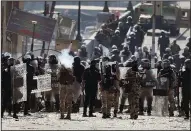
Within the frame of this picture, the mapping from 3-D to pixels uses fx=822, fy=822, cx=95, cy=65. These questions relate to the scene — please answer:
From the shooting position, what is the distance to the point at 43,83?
76.5ft

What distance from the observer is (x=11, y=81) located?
21.5m

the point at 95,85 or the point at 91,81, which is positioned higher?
the point at 91,81

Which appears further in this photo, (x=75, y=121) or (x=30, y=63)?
(x=30, y=63)

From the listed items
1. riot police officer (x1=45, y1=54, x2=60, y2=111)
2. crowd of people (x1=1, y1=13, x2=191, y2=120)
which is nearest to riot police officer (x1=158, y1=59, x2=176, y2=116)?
crowd of people (x1=1, y1=13, x2=191, y2=120)

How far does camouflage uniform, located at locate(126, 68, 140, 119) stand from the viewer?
21.8 metres

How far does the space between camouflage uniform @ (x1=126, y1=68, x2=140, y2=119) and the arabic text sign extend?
11.6 metres

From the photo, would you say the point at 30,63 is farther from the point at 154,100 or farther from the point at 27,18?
the point at 27,18

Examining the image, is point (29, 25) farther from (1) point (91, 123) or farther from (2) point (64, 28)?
(1) point (91, 123)

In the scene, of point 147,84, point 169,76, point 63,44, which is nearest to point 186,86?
point 169,76

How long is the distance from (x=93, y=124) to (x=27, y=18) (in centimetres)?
1511

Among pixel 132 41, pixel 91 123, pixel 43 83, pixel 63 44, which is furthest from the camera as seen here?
pixel 132 41

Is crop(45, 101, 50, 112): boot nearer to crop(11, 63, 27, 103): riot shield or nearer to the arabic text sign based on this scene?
crop(11, 63, 27, 103): riot shield

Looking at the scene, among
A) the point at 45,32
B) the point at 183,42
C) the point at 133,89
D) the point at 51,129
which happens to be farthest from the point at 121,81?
the point at 183,42

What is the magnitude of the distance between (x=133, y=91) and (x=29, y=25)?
12.3m
